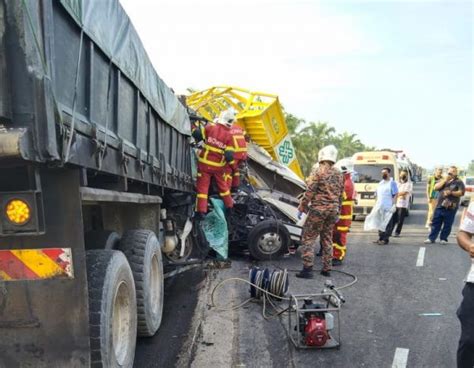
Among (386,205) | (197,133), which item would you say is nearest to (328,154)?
(197,133)

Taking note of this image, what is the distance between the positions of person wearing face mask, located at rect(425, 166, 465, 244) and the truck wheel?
736 cm

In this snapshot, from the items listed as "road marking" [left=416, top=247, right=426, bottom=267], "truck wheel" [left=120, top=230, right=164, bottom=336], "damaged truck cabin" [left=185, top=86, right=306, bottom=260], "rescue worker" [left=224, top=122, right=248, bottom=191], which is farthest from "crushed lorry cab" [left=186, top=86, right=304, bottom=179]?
"truck wheel" [left=120, top=230, right=164, bottom=336]

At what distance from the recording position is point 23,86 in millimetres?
2090

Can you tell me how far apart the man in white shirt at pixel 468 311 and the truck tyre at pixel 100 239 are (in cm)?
243

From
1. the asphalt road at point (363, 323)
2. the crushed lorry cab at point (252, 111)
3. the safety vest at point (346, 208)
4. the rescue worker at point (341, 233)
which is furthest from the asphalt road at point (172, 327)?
the crushed lorry cab at point (252, 111)

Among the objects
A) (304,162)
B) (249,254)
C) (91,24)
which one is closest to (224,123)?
(249,254)

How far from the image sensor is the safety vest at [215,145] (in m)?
6.87

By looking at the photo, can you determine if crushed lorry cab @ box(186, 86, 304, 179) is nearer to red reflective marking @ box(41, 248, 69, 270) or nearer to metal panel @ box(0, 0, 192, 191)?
metal panel @ box(0, 0, 192, 191)

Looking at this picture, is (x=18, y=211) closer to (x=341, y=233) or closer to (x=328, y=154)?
(x=328, y=154)

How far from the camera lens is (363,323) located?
187 inches

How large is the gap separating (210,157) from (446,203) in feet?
18.1

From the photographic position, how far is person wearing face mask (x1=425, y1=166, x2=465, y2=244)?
970 centimetres

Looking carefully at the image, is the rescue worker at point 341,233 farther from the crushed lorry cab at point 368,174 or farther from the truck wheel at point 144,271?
the crushed lorry cab at point 368,174

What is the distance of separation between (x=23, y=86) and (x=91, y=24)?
2.78 feet
